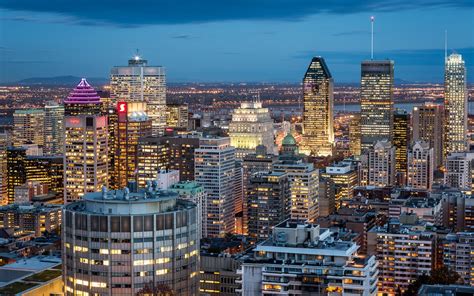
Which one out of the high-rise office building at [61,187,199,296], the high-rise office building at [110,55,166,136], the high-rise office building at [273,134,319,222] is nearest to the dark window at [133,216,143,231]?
the high-rise office building at [61,187,199,296]

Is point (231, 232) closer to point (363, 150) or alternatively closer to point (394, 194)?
point (394, 194)

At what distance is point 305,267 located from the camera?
24188mm

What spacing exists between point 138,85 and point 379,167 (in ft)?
102

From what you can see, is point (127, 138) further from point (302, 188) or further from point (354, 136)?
point (354, 136)

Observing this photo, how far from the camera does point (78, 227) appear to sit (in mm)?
21781

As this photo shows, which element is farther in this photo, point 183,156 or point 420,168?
point 420,168

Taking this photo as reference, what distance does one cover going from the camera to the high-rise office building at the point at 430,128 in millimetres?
78125

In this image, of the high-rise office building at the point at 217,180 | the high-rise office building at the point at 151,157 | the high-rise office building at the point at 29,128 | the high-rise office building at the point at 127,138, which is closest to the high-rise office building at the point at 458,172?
the high-rise office building at the point at 217,180

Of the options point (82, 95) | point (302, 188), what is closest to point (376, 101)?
point (82, 95)

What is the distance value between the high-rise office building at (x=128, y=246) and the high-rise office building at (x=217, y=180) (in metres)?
26.1

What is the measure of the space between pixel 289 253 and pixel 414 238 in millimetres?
12173

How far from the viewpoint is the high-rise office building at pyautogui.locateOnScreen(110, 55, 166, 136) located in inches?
3440

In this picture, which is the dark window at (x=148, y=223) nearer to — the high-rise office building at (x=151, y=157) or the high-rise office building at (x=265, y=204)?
the high-rise office building at (x=265, y=204)

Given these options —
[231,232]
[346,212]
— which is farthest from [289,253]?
[231,232]
